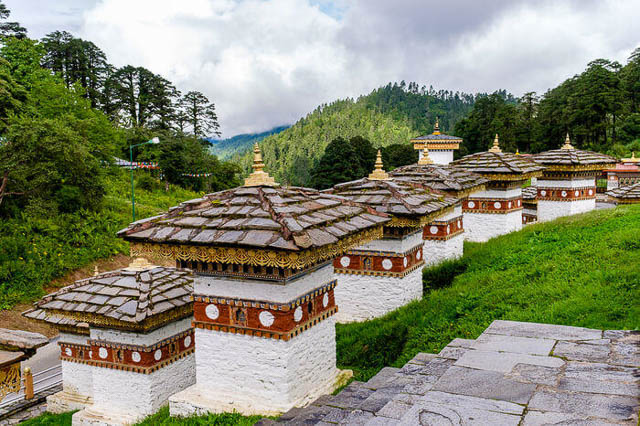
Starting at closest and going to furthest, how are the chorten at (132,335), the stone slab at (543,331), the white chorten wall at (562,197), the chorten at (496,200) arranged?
the stone slab at (543,331), the chorten at (132,335), the chorten at (496,200), the white chorten wall at (562,197)

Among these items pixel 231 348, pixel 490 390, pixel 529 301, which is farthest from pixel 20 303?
pixel 490 390

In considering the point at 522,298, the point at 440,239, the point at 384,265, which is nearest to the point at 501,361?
the point at 522,298

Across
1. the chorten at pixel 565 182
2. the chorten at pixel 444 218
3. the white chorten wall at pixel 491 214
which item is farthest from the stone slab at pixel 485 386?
the chorten at pixel 565 182

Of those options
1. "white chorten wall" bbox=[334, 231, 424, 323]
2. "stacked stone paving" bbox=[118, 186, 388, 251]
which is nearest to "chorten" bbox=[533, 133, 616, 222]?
"white chorten wall" bbox=[334, 231, 424, 323]

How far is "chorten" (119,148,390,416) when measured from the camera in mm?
5766

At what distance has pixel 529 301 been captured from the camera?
312 inches

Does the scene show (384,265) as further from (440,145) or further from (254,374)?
(440,145)

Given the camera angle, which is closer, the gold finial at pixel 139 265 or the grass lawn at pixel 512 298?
the grass lawn at pixel 512 298

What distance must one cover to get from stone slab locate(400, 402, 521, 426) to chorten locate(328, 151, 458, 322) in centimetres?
568

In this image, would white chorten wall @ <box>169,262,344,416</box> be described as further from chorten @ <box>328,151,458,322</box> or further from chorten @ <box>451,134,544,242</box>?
chorten @ <box>451,134,544,242</box>

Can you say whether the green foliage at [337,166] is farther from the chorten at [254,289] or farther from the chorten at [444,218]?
the chorten at [254,289]

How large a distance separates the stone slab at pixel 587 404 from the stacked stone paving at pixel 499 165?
35.4ft

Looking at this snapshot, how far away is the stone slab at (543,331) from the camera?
5.05m

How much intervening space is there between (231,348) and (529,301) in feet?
15.9
